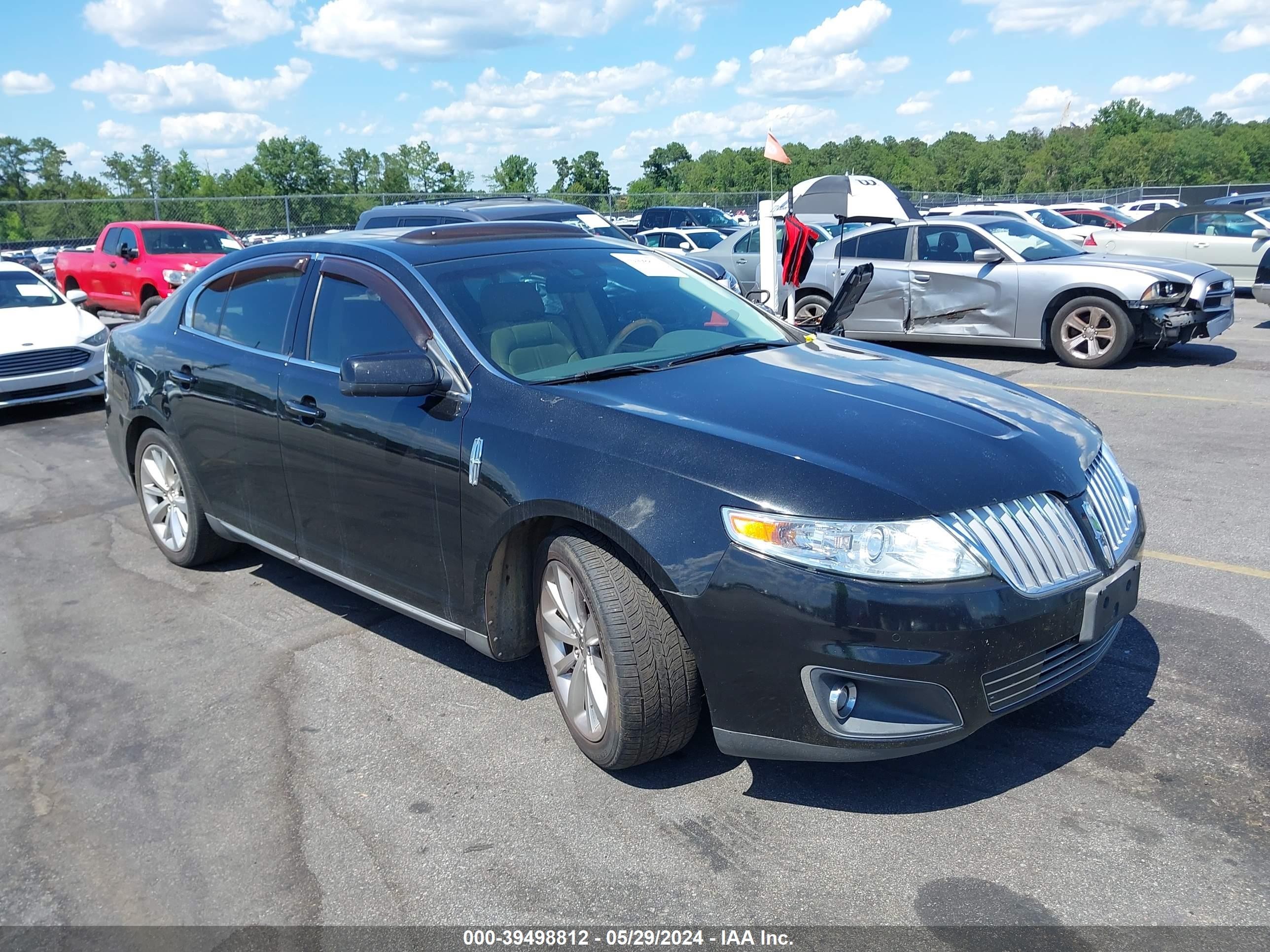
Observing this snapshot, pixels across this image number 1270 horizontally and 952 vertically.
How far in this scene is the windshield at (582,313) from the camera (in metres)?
3.81

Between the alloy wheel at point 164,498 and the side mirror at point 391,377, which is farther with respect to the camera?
the alloy wheel at point 164,498

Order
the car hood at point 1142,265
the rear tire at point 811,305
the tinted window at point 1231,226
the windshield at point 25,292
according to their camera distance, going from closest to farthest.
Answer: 1. the car hood at point 1142,265
2. the windshield at point 25,292
3. the rear tire at point 811,305
4. the tinted window at point 1231,226

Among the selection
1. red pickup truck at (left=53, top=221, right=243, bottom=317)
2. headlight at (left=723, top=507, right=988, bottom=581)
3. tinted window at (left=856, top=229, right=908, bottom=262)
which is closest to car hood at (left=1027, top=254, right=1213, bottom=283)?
tinted window at (left=856, top=229, right=908, bottom=262)

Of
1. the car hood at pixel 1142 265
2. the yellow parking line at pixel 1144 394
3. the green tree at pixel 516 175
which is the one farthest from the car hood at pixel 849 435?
the green tree at pixel 516 175

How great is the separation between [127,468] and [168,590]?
37.3 inches

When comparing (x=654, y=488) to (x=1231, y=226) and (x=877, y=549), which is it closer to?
(x=877, y=549)

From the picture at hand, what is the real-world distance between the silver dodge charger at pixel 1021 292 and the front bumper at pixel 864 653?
733cm

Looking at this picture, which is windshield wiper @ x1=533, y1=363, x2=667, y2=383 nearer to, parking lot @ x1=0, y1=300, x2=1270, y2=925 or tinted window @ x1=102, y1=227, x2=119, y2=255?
parking lot @ x1=0, y1=300, x2=1270, y2=925

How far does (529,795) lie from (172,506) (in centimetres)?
318

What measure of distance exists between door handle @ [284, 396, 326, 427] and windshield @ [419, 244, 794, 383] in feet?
2.31

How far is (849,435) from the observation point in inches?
124

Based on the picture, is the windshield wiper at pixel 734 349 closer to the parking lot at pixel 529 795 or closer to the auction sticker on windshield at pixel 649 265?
the auction sticker on windshield at pixel 649 265

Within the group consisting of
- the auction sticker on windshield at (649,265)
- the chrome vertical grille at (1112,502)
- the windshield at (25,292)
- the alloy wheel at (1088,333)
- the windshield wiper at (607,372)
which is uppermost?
the auction sticker on windshield at (649,265)

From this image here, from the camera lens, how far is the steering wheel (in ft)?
13.1
